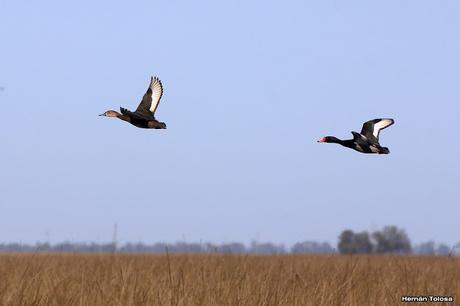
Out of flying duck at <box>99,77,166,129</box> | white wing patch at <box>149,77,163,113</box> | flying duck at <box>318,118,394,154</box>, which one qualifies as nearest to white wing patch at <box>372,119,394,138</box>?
flying duck at <box>318,118,394,154</box>

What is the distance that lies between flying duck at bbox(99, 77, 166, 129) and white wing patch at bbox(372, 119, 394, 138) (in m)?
2.79

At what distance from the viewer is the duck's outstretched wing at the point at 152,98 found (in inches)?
419

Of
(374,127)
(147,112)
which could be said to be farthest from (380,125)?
(147,112)

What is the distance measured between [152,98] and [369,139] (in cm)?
367

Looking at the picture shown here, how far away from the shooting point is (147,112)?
10.5m

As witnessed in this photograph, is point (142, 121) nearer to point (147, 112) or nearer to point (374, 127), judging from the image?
point (147, 112)

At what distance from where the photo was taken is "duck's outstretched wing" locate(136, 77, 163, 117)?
1063 cm

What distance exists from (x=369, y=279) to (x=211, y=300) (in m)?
4.57

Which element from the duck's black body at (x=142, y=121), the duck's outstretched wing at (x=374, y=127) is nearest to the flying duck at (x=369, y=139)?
the duck's outstretched wing at (x=374, y=127)

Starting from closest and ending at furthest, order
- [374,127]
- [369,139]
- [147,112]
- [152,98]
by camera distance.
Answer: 1. [369,139]
2. [374,127]
3. [147,112]
4. [152,98]

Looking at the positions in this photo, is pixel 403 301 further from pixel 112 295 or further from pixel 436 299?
pixel 112 295

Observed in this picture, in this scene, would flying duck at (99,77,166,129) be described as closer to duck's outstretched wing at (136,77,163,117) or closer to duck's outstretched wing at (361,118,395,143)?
duck's outstretched wing at (136,77,163,117)

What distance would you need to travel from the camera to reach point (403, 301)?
32.9 feet

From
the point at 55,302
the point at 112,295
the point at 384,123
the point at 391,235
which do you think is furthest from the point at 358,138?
the point at 391,235
